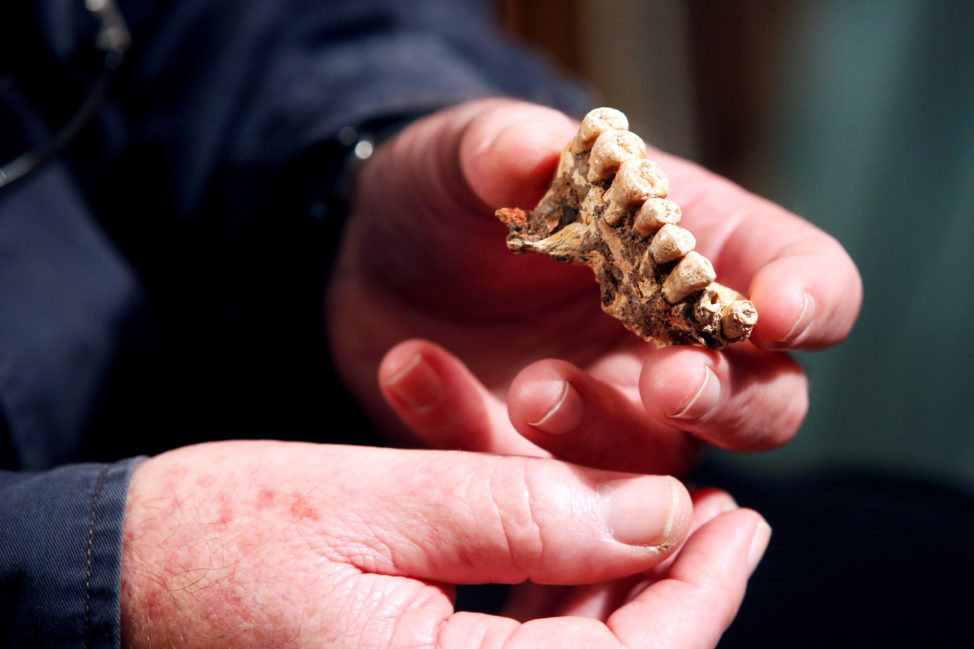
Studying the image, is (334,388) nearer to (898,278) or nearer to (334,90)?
(334,90)

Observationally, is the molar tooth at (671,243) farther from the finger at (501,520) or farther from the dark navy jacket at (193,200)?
the dark navy jacket at (193,200)

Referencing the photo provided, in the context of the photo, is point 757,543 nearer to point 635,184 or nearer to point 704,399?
point 704,399

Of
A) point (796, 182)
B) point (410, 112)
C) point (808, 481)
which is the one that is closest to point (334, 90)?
point (410, 112)

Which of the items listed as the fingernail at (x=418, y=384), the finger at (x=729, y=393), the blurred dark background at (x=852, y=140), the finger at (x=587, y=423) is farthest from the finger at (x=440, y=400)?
the blurred dark background at (x=852, y=140)

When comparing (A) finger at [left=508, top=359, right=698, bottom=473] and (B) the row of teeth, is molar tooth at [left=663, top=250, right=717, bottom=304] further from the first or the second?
(A) finger at [left=508, top=359, right=698, bottom=473]

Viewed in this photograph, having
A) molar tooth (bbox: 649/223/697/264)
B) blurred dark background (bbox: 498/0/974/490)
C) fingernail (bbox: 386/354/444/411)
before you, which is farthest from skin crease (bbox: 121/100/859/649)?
blurred dark background (bbox: 498/0/974/490)

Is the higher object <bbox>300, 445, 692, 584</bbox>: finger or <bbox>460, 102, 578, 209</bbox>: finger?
<bbox>460, 102, 578, 209</bbox>: finger

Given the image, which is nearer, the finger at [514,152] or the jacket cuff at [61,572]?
the jacket cuff at [61,572]
